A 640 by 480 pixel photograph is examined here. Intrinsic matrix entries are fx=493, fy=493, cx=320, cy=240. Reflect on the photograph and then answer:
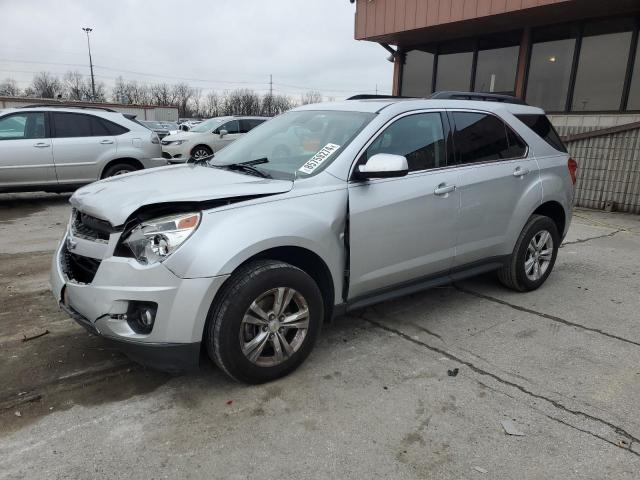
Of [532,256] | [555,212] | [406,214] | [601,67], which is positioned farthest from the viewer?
[601,67]

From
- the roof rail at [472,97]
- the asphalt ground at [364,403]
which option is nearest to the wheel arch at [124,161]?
the asphalt ground at [364,403]

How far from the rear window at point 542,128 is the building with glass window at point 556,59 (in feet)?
17.7

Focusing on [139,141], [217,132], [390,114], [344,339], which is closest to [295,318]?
[344,339]

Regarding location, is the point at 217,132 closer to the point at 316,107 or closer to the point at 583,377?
the point at 316,107

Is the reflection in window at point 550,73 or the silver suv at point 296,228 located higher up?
the reflection in window at point 550,73

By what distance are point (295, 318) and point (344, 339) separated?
80 cm

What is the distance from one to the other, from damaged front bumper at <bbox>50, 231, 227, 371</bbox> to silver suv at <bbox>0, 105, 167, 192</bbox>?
6784 mm

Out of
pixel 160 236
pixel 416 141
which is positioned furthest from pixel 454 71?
pixel 160 236

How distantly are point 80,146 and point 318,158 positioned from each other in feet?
22.7

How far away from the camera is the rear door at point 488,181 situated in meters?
3.98

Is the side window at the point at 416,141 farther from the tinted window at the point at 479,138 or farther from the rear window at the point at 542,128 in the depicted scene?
the rear window at the point at 542,128

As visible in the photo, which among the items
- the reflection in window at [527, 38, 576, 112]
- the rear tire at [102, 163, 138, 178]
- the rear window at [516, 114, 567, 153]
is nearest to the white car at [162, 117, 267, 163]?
the rear tire at [102, 163, 138, 178]

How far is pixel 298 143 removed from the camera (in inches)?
146

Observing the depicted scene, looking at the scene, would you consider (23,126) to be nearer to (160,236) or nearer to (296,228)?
(160,236)
